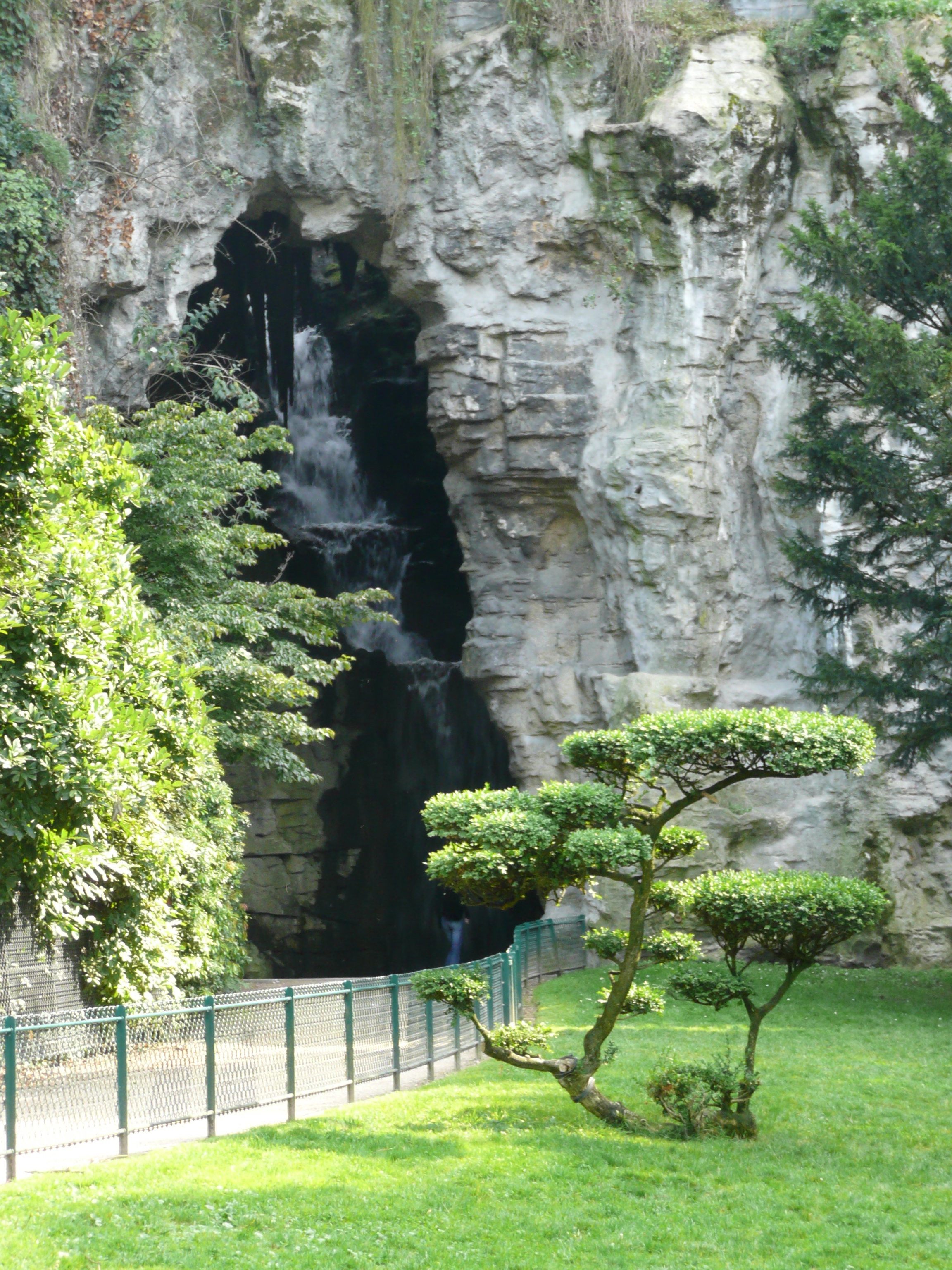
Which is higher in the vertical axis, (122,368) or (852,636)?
(122,368)

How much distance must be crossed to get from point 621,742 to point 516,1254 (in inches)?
165

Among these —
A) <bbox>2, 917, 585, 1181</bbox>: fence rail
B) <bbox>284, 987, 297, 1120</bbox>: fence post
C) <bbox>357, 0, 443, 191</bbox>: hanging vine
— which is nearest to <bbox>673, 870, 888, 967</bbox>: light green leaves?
<bbox>2, 917, 585, 1181</bbox>: fence rail

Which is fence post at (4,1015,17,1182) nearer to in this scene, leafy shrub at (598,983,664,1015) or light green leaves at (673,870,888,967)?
leafy shrub at (598,983,664,1015)

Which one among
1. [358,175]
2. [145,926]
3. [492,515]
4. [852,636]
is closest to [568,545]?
[492,515]

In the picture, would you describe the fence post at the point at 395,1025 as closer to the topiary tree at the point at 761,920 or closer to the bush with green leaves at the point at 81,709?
the bush with green leaves at the point at 81,709

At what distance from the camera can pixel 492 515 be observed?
24297mm

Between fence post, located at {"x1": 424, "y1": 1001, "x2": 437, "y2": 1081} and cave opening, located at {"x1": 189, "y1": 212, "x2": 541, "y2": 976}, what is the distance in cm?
1303

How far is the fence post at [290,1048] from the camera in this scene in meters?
11.4

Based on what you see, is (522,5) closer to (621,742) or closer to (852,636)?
(852,636)

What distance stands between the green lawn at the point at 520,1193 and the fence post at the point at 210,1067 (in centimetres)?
45

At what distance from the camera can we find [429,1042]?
13969 mm

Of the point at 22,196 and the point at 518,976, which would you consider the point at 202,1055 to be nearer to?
the point at 518,976

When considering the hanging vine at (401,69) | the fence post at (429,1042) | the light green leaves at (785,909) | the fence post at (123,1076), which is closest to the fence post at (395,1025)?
the fence post at (429,1042)

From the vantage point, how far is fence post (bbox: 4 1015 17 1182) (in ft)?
27.5
